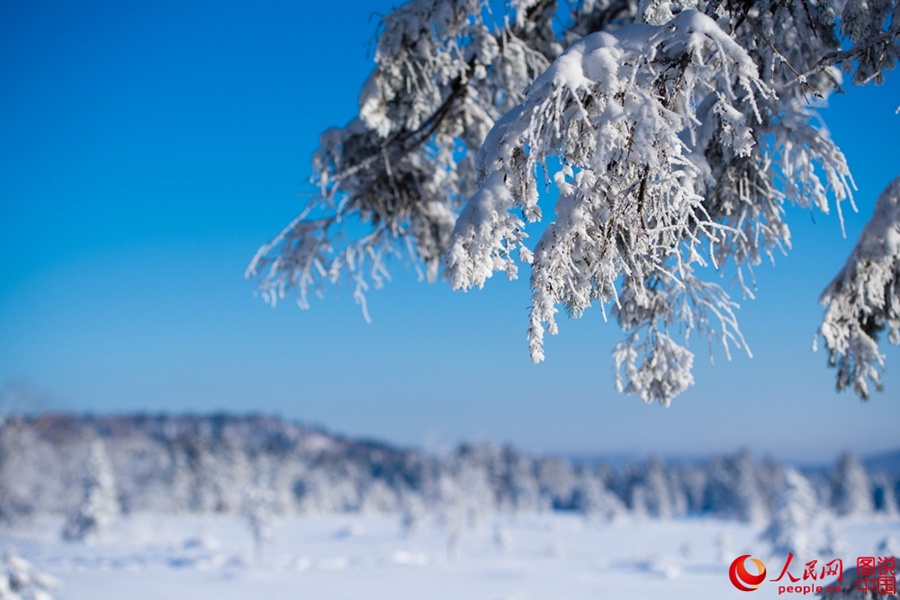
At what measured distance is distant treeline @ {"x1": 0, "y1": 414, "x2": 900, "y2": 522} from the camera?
54000 millimetres

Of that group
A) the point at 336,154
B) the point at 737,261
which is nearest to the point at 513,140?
the point at 737,261

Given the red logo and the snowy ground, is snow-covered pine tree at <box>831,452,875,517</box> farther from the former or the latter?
the red logo

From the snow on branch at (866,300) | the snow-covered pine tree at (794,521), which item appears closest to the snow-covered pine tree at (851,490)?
the snow-covered pine tree at (794,521)

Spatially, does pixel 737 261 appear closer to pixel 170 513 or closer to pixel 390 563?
pixel 390 563

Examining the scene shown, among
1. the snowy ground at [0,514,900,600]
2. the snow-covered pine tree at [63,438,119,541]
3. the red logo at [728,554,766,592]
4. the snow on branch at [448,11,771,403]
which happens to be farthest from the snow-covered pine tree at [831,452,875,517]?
the snow on branch at [448,11,771,403]

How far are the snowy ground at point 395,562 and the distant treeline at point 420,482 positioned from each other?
396 cm

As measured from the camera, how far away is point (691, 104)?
98.0 inches

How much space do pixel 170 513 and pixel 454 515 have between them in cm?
3811

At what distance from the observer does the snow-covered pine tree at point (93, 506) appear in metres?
41.9

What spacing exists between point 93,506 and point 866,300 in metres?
50.2

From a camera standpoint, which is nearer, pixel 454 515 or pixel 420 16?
pixel 420 16

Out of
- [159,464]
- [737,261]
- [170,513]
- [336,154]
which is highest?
[336,154]

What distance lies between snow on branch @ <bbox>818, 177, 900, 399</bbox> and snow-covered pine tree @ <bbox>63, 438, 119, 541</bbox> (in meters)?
49.5

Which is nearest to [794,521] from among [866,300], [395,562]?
[395,562]
